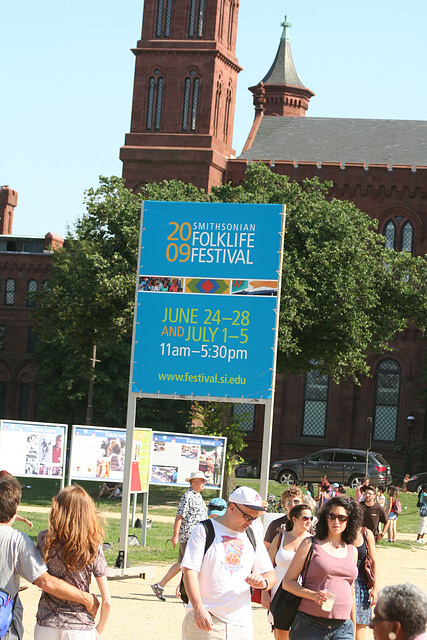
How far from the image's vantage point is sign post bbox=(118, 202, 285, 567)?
46.2 ft

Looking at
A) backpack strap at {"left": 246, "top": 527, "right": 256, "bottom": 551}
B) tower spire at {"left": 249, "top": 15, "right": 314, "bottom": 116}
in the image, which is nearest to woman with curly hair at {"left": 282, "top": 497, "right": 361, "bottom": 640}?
backpack strap at {"left": 246, "top": 527, "right": 256, "bottom": 551}

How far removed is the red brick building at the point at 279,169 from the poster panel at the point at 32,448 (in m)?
28.4

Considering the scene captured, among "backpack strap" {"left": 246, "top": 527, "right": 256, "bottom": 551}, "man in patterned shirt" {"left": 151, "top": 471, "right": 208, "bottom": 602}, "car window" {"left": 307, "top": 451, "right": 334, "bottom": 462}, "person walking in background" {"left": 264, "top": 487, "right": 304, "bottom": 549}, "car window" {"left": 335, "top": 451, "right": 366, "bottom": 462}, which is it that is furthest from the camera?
"car window" {"left": 307, "top": 451, "right": 334, "bottom": 462}

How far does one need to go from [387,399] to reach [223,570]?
42628 mm

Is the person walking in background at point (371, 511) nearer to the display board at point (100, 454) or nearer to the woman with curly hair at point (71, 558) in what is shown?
the display board at point (100, 454)

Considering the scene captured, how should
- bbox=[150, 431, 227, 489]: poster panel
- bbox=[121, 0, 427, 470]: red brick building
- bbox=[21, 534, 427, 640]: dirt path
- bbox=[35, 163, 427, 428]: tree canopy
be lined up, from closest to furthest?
bbox=[21, 534, 427, 640]: dirt path
bbox=[150, 431, 227, 489]: poster panel
bbox=[35, 163, 427, 428]: tree canopy
bbox=[121, 0, 427, 470]: red brick building

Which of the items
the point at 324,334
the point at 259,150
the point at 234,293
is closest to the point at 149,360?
the point at 234,293

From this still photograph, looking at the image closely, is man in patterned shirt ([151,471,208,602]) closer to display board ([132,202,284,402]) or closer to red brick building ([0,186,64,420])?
display board ([132,202,284,402])

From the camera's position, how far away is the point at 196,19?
46.5 m

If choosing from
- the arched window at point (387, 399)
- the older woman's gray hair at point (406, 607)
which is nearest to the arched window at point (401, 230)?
the arched window at point (387, 399)

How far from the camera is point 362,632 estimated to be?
8906 mm

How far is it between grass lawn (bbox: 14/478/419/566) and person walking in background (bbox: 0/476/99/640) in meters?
9.92

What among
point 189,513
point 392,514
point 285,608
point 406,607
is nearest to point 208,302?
point 189,513

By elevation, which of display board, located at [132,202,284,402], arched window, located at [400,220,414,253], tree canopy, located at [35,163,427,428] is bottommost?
display board, located at [132,202,284,402]
